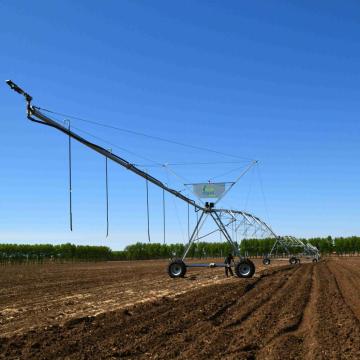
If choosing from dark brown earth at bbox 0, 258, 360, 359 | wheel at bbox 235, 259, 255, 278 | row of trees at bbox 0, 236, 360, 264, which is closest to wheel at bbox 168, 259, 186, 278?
wheel at bbox 235, 259, 255, 278

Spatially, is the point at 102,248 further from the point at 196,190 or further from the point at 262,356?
the point at 262,356

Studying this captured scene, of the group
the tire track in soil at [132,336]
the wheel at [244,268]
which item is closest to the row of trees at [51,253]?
the wheel at [244,268]

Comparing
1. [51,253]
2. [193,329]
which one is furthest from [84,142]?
[51,253]

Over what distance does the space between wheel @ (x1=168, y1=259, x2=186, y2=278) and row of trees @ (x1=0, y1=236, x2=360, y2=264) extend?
73945 mm

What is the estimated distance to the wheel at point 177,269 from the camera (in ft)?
98.1

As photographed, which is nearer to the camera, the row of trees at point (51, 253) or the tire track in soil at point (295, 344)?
the tire track in soil at point (295, 344)

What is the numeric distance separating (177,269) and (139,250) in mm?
118347

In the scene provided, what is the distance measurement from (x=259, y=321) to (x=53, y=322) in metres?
5.42

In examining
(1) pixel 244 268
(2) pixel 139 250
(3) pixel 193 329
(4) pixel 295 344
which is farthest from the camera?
(2) pixel 139 250

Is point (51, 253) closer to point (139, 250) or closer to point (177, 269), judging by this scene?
point (139, 250)

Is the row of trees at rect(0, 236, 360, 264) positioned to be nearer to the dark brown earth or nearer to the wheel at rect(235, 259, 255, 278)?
the wheel at rect(235, 259, 255, 278)

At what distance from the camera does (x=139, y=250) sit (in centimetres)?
14675

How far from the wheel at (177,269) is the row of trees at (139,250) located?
7394 centimetres

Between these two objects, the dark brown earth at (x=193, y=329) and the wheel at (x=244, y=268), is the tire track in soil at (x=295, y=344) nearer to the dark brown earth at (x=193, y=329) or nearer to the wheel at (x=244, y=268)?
the dark brown earth at (x=193, y=329)
